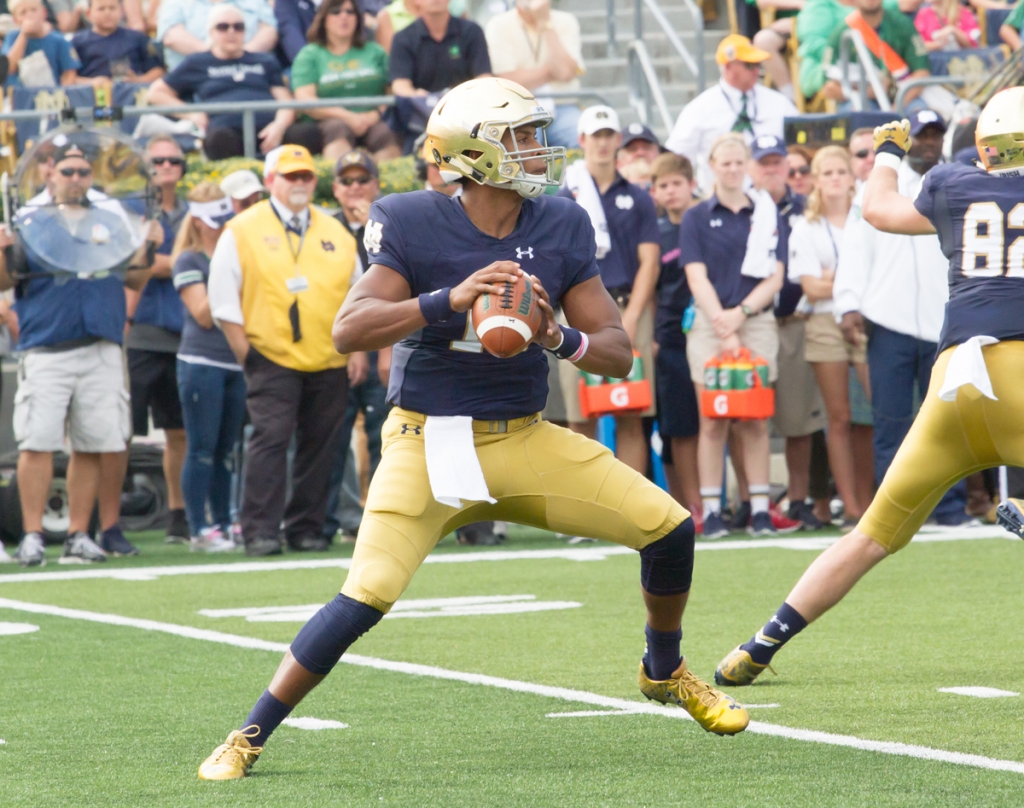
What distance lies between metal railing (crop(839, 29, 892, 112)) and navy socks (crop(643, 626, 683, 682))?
9.48 metres

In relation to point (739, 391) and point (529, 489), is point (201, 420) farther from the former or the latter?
point (529, 489)

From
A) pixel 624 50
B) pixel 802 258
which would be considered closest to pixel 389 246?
pixel 802 258

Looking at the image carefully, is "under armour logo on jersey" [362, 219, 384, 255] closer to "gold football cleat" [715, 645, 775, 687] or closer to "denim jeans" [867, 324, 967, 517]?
"gold football cleat" [715, 645, 775, 687]

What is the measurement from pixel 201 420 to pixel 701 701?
250 inches

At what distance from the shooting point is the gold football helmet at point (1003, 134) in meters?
5.42

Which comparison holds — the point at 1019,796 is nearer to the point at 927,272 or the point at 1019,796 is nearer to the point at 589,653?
the point at 589,653

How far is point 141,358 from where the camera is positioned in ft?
37.5

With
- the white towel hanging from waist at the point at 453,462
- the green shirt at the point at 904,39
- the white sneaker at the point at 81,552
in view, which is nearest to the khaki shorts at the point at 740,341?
the white sneaker at the point at 81,552

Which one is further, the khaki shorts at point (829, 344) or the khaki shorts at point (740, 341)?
the khaki shorts at point (829, 344)

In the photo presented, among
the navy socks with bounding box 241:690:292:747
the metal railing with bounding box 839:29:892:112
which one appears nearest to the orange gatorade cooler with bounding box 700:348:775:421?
the metal railing with bounding box 839:29:892:112

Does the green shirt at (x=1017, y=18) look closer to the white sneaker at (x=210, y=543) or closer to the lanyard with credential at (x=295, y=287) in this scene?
the lanyard with credential at (x=295, y=287)

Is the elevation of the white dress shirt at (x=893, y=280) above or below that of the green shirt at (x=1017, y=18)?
below

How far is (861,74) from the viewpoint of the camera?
14180 mm

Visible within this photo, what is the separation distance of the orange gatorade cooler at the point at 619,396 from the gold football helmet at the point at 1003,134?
5.01 m
